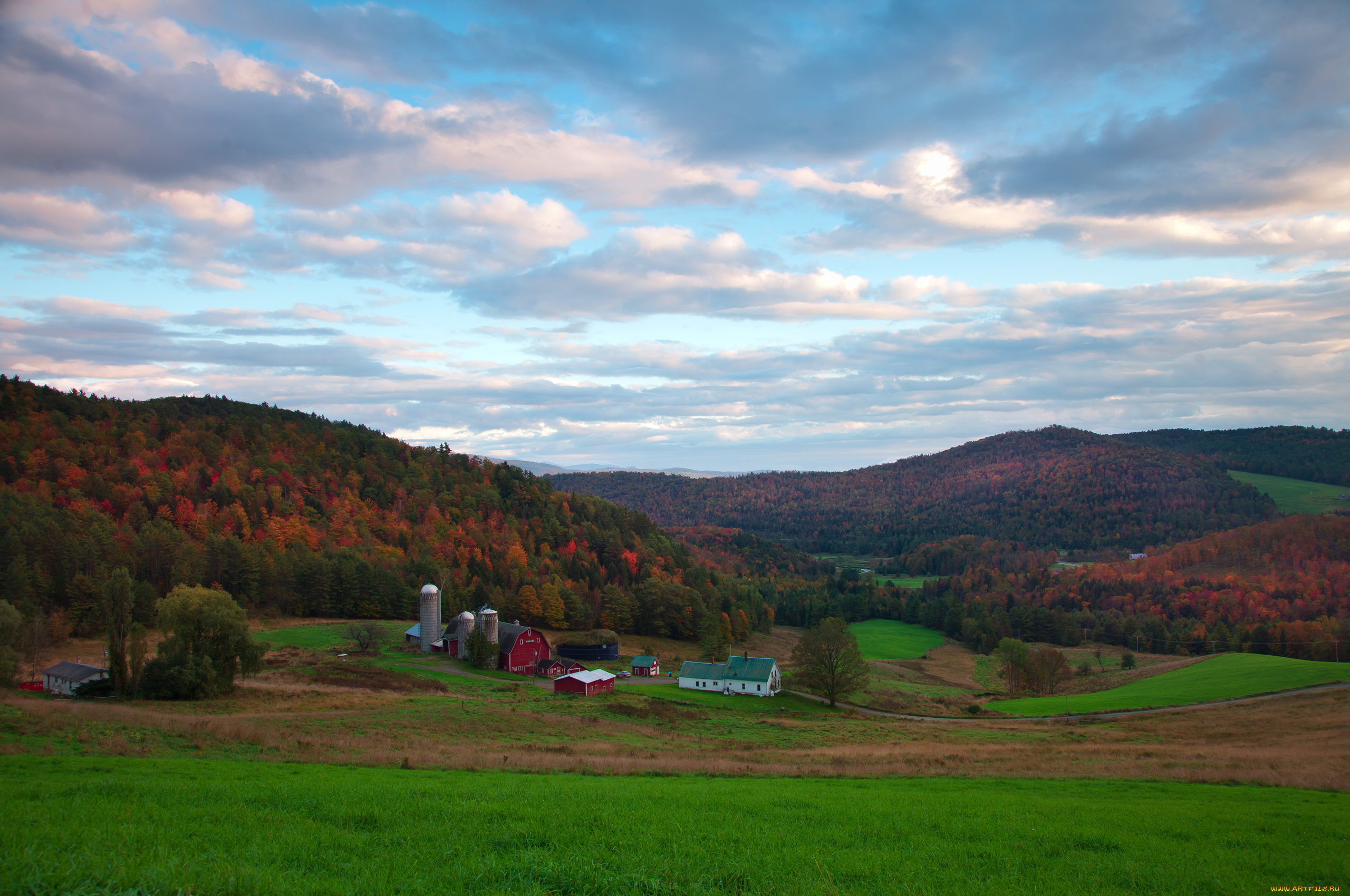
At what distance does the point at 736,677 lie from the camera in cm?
5553

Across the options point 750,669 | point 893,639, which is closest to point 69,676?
point 750,669

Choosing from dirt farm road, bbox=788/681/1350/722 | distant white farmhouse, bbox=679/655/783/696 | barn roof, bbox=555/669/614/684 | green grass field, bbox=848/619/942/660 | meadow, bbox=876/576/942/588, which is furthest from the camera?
meadow, bbox=876/576/942/588

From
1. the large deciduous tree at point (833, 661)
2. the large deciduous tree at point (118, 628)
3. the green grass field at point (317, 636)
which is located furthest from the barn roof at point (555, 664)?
the large deciduous tree at point (118, 628)

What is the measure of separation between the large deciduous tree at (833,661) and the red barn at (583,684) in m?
15.6

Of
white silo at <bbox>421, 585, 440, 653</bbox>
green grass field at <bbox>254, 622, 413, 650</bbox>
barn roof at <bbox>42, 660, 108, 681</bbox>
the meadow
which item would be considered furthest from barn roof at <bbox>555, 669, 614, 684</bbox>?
the meadow

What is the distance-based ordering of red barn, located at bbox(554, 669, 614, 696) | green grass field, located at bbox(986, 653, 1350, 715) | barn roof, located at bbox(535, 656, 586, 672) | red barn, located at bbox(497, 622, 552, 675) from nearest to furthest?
1. green grass field, located at bbox(986, 653, 1350, 715)
2. red barn, located at bbox(554, 669, 614, 696)
3. red barn, located at bbox(497, 622, 552, 675)
4. barn roof, located at bbox(535, 656, 586, 672)

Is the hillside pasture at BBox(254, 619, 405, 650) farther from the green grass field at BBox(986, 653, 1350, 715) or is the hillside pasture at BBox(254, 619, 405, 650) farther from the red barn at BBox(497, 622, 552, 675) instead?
the green grass field at BBox(986, 653, 1350, 715)

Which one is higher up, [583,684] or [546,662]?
[583,684]

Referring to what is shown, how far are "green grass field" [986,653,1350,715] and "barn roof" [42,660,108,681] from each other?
5952 centimetres

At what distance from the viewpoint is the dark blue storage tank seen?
2598 inches

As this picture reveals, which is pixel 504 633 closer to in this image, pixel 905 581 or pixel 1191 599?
pixel 1191 599

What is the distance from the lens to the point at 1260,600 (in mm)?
101062

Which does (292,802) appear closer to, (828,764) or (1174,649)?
(828,764)

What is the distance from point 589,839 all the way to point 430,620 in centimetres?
5804
